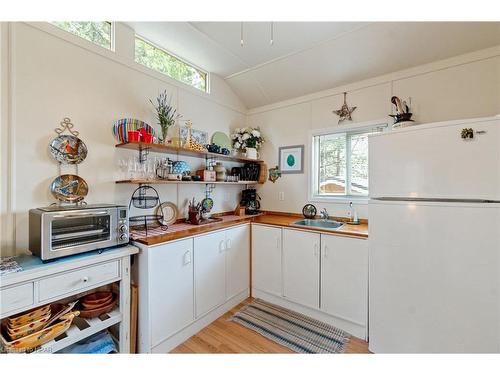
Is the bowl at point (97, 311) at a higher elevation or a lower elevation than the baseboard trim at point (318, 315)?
higher

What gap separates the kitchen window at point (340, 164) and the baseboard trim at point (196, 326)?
60.3 inches

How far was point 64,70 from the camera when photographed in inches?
64.6

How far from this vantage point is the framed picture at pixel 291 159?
2.88 meters

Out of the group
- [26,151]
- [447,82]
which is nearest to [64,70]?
[26,151]

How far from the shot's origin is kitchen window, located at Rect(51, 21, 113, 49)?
5.55ft

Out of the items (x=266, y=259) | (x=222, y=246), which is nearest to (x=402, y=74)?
(x=266, y=259)

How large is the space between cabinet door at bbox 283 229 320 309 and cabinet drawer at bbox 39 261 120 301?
5.10 ft

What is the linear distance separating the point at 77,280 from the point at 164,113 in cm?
154

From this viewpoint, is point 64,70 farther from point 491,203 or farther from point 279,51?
point 491,203

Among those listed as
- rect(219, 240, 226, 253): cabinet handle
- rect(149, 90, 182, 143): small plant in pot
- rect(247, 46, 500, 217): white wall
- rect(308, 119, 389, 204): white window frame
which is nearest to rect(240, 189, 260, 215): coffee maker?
rect(247, 46, 500, 217): white wall

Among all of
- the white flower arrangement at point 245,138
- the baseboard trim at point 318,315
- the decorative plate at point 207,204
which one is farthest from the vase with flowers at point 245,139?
the baseboard trim at point 318,315

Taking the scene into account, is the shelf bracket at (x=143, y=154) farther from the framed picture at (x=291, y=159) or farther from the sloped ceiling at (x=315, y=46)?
the framed picture at (x=291, y=159)
